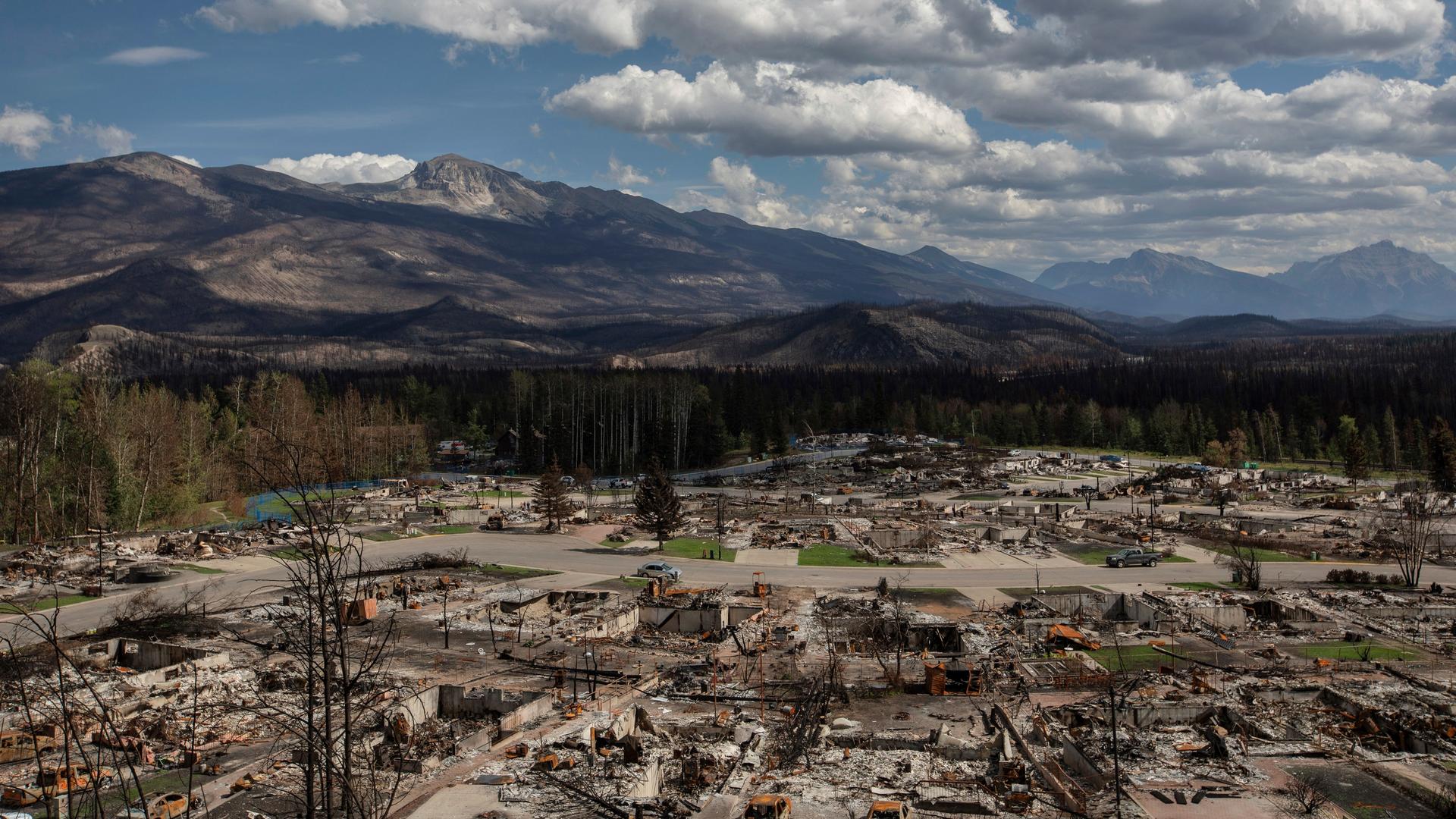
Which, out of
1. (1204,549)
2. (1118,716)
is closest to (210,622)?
(1118,716)

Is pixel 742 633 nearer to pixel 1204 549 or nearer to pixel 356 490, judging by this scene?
pixel 1204 549

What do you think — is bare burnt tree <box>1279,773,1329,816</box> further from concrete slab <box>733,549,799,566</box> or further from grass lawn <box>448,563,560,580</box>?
grass lawn <box>448,563,560,580</box>

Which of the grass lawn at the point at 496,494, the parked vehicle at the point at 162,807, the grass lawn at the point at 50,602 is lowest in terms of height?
the grass lawn at the point at 496,494

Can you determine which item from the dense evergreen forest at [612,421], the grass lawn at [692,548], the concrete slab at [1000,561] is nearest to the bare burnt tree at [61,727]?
the grass lawn at [692,548]

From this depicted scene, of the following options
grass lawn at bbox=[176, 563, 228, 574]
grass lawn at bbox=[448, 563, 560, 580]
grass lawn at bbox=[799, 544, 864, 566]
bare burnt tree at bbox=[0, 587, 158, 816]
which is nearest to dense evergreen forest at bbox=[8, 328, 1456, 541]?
grass lawn at bbox=[176, 563, 228, 574]

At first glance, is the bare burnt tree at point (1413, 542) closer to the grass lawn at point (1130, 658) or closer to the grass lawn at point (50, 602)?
the grass lawn at point (1130, 658)

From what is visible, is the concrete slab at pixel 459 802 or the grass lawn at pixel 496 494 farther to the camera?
the grass lawn at pixel 496 494
